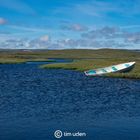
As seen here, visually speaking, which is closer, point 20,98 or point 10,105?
point 10,105

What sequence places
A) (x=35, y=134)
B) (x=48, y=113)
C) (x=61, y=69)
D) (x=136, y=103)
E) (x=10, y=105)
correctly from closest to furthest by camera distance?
(x=35, y=134) < (x=48, y=113) < (x=10, y=105) < (x=136, y=103) < (x=61, y=69)

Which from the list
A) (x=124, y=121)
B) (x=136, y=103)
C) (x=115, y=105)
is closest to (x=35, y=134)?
(x=124, y=121)

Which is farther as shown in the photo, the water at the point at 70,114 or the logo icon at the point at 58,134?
the water at the point at 70,114

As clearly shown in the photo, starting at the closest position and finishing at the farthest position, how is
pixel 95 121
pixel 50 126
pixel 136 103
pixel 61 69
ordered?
pixel 50 126
pixel 95 121
pixel 136 103
pixel 61 69

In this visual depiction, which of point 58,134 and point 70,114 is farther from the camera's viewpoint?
point 70,114

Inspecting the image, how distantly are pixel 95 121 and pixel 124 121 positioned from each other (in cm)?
264

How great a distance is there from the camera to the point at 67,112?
116 ft

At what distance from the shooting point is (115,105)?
40.5m

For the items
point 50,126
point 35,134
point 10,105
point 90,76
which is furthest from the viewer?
point 90,76

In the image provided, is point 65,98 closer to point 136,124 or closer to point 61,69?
point 136,124

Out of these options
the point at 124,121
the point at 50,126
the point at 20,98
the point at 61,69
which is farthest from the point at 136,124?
the point at 61,69

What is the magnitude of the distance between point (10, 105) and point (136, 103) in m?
15.0

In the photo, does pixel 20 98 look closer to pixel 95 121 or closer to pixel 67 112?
pixel 67 112

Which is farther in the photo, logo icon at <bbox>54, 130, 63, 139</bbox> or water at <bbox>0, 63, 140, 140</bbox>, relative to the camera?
water at <bbox>0, 63, 140, 140</bbox>
